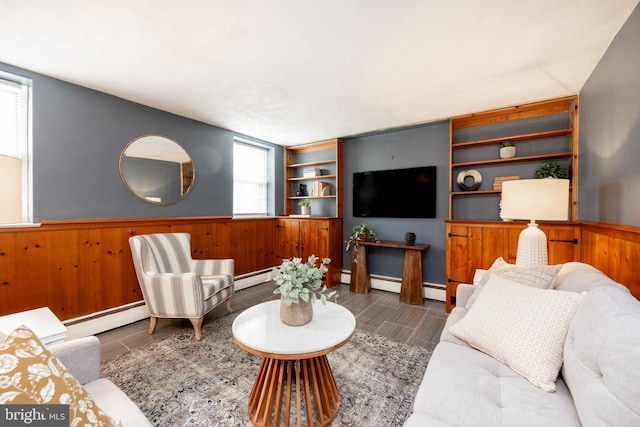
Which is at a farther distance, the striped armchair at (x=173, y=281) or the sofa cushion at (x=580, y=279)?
the striped armchair at (x=173, y=281)

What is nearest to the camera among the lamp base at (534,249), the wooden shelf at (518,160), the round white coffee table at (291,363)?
the round white coffee table at (291,363)

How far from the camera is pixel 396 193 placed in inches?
152

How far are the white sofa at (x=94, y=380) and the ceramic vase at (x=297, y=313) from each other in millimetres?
798

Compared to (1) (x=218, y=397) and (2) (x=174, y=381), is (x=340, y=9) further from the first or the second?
(2) (x=174, y=381)

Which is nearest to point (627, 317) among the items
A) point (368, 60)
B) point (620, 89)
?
point (620, 89)

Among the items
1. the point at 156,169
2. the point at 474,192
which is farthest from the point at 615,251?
the point at 156,169

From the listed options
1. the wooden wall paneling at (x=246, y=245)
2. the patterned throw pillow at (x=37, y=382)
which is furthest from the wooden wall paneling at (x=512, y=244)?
the wooden wall paneling at (x=246, y=245)

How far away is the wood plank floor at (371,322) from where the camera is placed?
2.43 meters

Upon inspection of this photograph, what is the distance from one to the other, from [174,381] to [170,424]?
0.40 meters

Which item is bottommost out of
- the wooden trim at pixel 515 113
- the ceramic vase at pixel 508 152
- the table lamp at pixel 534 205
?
the table lamp at pixel 534 205

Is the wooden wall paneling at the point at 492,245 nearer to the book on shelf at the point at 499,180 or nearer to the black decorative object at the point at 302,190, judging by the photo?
the book on shelf at the point at 499,180

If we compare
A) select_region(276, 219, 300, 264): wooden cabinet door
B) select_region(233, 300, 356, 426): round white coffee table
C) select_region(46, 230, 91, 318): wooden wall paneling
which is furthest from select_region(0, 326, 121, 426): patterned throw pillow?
select_region(276, 219, 300, 264): wooden cabinet door

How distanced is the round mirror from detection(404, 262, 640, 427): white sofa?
3.27 meters

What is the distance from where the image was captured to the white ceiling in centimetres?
154
